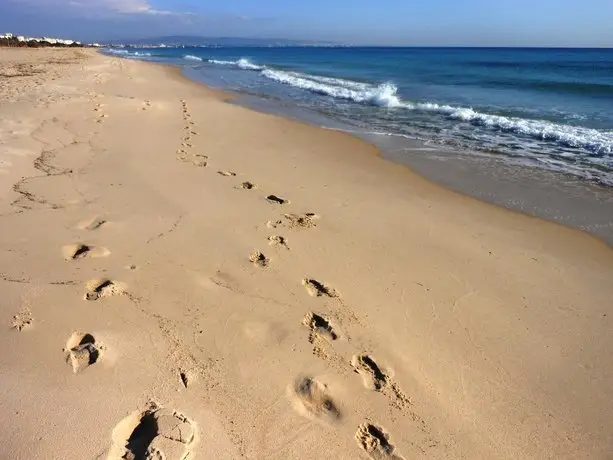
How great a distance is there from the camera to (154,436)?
234 cm

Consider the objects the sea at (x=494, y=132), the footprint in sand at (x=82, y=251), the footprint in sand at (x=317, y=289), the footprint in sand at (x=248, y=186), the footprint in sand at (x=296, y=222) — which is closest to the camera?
the footprint in sand at (x=317, y=289)

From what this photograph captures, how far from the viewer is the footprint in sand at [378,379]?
275 cm

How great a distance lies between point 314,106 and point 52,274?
13.0 metres

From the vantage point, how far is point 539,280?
420 centimetres

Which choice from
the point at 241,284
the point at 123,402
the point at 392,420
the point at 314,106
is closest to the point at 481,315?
the point at 392,420

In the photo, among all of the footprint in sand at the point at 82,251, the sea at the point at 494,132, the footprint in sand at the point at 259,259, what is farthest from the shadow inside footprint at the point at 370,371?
the sea at the point at 494,132

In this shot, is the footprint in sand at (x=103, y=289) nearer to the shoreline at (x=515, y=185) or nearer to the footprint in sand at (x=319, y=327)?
the footprint in sand at (x=319, y=327)

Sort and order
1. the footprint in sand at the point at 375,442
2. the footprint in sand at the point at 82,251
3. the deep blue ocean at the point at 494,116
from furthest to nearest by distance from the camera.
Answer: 1. the deep blue ocean at the point at 494,116
2. the footprint in sand at the point at 82,251
3. the footprint in sand at the point at 375,442

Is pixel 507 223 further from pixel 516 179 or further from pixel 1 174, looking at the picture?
pixel 1 174

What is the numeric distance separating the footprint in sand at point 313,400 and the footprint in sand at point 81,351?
1344mm

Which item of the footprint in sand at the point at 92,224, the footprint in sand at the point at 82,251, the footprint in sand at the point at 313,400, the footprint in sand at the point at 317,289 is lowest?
the footprint in sand at the point at 313,400

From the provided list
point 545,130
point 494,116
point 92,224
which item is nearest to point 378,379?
point 92,224

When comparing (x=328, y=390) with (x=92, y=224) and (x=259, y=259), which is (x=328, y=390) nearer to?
(x=259, y=259)

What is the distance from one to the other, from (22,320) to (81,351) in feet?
2.03
